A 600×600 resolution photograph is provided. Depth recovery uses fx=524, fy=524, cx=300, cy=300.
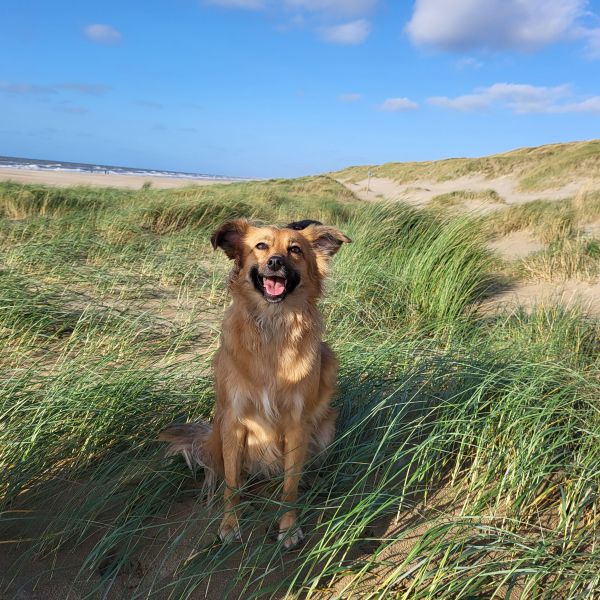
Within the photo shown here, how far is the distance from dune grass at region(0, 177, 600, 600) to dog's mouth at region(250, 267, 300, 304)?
707 millimetres

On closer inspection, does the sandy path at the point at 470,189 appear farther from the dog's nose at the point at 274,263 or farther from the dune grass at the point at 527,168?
the dog's nose at the point at 274,263

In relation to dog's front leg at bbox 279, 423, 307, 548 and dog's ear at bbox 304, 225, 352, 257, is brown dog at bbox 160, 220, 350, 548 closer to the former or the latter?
dog's front leg at bbox 279, 423, 307, 548

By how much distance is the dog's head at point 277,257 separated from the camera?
101 inches

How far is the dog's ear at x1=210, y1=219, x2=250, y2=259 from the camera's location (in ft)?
8.87

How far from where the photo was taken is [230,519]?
236 cm

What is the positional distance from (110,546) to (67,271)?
386 cm

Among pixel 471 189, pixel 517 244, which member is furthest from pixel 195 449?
pixel 471 189

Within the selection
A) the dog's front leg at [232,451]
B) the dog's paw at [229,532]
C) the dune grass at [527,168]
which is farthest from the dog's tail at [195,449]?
the dune grass at [527,168]

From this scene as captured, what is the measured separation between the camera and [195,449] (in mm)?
2604

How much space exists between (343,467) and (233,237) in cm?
131

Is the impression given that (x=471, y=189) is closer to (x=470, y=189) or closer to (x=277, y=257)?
(x=470, y=189)

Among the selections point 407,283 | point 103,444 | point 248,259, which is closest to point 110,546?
point 103,444

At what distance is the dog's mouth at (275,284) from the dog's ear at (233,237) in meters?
0.23

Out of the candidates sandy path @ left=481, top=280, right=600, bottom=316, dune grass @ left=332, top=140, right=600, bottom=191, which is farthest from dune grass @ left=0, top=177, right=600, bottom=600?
dune grass @ left=332, top=140, right=600, bottom=191
